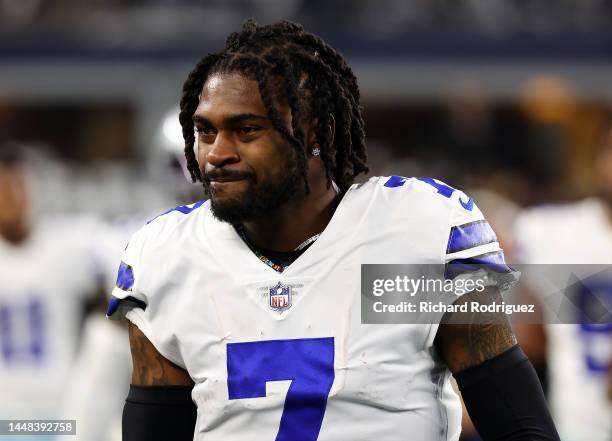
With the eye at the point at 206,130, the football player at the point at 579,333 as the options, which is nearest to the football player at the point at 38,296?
the football player at the point at 579,333

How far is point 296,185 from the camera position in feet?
8.86

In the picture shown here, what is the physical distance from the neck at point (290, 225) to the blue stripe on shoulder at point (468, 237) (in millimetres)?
309

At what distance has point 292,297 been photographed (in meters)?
2.64

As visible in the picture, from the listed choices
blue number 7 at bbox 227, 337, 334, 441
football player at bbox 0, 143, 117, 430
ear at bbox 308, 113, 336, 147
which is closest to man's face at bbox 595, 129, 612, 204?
football player at bbox 0, 143, 117, 430

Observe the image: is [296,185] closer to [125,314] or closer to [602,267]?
[125,314]

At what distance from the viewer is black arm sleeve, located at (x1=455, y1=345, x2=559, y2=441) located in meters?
2.60

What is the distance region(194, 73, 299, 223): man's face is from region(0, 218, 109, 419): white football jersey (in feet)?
12.6

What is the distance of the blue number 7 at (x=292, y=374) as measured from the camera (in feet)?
8.32

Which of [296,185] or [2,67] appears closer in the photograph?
[296,185]

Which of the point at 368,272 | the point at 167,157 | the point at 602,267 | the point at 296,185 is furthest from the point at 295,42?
the point at 602,267

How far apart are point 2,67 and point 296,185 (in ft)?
31.2

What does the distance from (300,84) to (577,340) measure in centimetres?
301

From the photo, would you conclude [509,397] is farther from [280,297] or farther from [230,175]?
[230,175]

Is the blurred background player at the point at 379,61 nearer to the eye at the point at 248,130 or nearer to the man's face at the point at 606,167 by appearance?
the man's face at the point at 606,167
